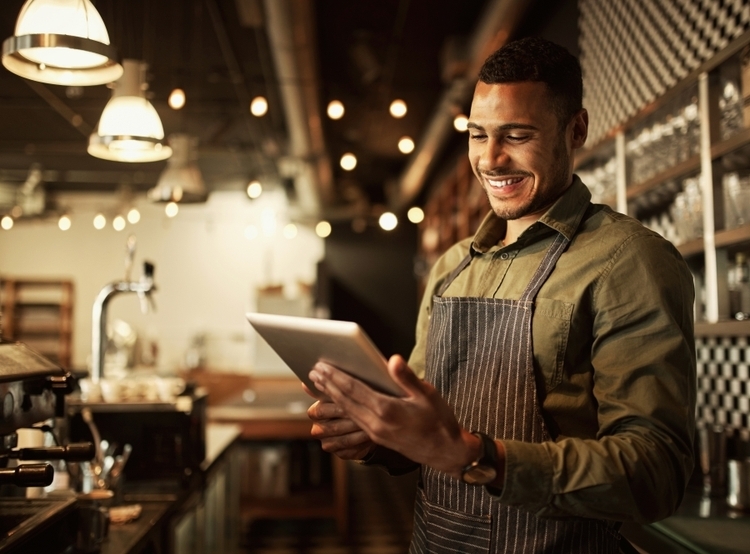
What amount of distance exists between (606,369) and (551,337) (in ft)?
0.44

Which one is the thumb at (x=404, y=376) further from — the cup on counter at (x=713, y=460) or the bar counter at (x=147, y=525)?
the cup on counter at (x=713, y=460)

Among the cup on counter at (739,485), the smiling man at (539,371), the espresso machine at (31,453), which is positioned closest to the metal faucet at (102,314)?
the espresso machine at (31,453)

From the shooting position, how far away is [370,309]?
11.2 m

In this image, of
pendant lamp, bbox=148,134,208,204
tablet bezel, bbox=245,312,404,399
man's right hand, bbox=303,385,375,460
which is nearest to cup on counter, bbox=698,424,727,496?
man's right hand, bbox=303,385,375,460

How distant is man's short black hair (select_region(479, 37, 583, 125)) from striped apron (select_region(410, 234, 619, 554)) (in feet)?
0.90

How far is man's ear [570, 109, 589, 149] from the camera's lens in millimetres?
1524

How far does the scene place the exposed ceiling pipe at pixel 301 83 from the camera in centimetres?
416

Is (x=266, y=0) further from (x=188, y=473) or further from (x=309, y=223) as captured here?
(x=309, y=223)

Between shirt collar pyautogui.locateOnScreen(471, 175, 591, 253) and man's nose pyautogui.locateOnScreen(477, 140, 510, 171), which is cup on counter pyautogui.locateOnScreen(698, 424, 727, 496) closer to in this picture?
shirt collar pyautogui.locateOnScreen(471, 175, 591, 253)

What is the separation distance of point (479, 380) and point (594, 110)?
2.62 metres

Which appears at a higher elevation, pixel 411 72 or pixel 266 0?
pixel 411 72

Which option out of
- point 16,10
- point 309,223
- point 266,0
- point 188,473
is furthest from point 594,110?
point 309,223

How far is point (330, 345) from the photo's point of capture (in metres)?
1.14

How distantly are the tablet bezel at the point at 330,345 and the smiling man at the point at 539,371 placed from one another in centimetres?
2
